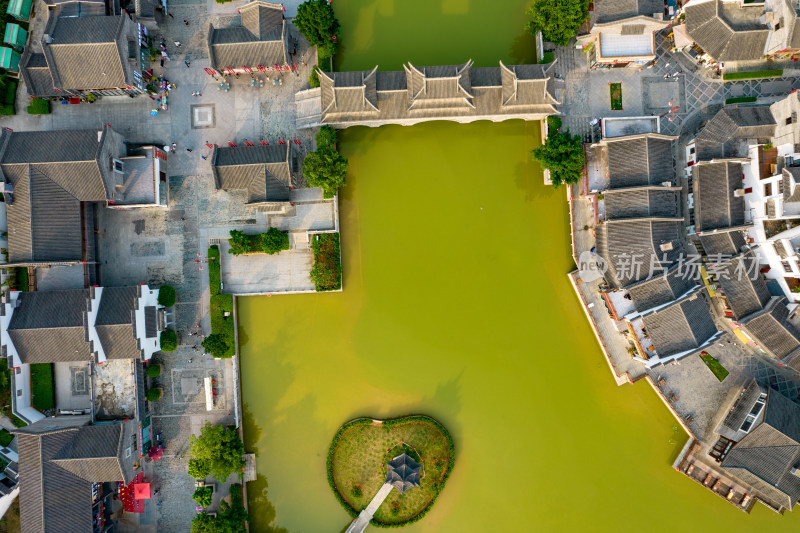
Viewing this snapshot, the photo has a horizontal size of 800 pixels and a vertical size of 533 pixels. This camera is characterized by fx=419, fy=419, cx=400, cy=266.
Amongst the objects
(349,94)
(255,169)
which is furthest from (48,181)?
(349,94)

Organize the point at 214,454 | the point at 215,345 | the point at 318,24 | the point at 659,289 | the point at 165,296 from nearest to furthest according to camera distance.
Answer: the point at 659,289 → the point at 214,454 → the point at 318,24 → the point at 215,345 → the point at 165,296

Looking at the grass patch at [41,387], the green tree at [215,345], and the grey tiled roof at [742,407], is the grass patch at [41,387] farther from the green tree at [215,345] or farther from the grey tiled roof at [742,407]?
the grey tiled roof at [742,407]

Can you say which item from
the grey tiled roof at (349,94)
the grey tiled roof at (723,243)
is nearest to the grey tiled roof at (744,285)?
the grey tiled roof at (723,243)

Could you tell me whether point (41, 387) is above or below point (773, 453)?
above

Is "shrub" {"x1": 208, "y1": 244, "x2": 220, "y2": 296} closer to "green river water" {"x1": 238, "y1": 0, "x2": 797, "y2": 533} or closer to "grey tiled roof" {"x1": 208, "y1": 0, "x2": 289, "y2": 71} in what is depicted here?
"green river water" {"x1": 238, "y1": 0, "x2": 797, "y2": 533}

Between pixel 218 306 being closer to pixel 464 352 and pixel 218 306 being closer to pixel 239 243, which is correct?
pixel 239 243


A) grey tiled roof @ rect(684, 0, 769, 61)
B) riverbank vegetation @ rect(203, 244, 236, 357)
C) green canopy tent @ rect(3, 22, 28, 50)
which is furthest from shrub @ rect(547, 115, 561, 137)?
green canopy tent @ rect(3, 22, 28, 50)

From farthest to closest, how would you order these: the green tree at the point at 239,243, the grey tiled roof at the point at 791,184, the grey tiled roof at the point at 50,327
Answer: the green tree at the point at 239,243 < the grey tiled roof at the point at 50,327 < the grey tiled roof at the point at 791,184

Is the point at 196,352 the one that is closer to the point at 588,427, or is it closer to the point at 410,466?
the point at 410,466
